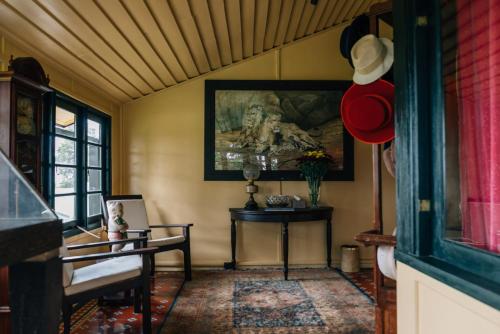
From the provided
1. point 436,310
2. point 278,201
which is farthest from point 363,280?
point 436,310

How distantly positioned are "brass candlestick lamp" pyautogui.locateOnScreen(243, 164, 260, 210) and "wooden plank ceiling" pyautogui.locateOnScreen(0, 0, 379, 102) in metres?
1.39

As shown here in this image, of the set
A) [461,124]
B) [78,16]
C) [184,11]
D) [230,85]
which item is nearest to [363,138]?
[461,124]

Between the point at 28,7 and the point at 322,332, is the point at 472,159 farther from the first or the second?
the point at 28,7

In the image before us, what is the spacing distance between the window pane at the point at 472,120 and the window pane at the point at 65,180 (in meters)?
3.27

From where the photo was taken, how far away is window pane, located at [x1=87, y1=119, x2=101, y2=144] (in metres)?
4.20

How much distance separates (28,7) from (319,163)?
3.27 metres

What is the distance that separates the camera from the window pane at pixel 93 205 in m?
4.16

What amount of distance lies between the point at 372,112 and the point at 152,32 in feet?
6.89

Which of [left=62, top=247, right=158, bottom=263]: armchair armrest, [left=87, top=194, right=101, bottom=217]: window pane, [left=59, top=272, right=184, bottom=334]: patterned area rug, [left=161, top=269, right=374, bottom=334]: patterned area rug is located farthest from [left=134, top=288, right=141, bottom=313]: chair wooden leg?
[left=87, top=194, right=101, bottom=217]: window pane

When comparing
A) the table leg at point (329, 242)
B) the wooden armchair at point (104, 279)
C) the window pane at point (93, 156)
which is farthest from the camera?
the table leg at point (329, 242)

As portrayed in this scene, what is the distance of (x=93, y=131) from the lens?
4316 mm

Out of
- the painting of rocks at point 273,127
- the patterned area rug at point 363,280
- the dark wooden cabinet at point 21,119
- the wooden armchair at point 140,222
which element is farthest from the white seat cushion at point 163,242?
the patterned area rug at point 363,280

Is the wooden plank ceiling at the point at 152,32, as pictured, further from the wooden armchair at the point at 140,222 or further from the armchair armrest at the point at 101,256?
the armchair armrest at the point at 101,256

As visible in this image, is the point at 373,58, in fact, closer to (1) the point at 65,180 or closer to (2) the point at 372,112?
(2) the point at 372,112
